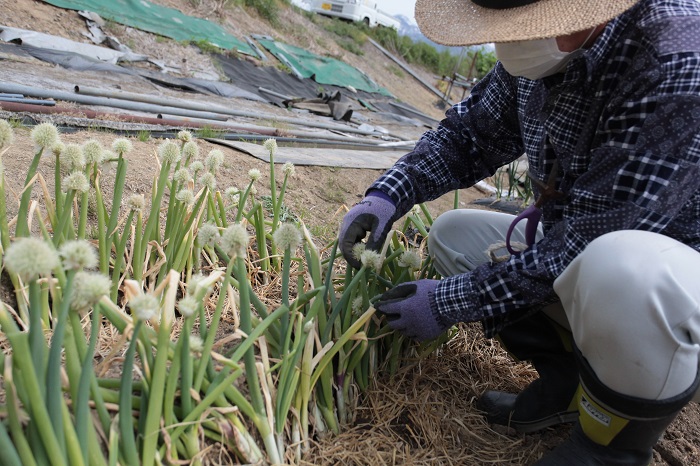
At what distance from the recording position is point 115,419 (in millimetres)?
968

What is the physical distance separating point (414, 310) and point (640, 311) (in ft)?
1.70

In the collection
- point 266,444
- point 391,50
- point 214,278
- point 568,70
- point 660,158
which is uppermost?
point 391,50

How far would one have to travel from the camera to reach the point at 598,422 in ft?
4.16

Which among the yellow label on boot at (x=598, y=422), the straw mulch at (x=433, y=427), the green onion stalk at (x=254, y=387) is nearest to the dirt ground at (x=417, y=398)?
the straw mulch at (x=433, y=427)

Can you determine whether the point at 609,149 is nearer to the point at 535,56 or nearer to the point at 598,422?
the point at 535,56

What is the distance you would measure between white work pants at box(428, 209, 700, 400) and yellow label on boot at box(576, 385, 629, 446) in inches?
2.7

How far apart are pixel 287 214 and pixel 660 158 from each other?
1683 millimetres

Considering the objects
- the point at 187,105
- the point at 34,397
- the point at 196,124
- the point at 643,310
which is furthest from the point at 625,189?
the point at 187,105

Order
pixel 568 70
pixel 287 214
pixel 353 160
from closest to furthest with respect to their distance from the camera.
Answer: pixel 568 70 → pixel 287 214 → pixel 353 160

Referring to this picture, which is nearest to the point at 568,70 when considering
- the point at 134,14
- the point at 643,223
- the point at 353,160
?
the point at 643,223

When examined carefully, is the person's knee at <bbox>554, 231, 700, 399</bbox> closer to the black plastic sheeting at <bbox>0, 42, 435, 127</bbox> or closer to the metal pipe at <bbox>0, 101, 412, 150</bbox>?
the metal pipe at <bbox>0, 101, 412, 150</bbox>

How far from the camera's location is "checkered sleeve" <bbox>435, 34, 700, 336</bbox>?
120cm

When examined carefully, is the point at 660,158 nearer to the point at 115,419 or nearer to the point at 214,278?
the point at 214,278

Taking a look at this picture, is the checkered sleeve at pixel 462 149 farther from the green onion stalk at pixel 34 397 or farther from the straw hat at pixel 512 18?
the green onion stalk at pixel 34 397
